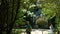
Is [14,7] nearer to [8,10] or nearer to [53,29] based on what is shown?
[8,10]

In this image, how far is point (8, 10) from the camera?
10.3 ft

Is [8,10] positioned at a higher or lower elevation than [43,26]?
higher

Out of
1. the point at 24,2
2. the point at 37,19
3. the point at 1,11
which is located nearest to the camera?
the point at 1,11

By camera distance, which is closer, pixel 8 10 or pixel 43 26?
pixel 8 10

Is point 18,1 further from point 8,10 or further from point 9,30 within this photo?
point 9,30

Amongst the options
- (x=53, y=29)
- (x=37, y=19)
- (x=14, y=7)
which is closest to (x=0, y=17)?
(x=14, y=7)

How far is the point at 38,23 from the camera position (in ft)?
64.2

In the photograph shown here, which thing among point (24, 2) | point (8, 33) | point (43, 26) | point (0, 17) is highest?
point (24, 2)

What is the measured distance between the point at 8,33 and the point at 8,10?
0.40 metres

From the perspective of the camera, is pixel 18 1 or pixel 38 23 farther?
pixel 38 23

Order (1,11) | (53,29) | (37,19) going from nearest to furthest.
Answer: (1,11) < (53,29) < (37,19)

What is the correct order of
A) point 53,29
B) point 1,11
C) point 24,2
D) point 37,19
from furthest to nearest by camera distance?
point 37,19 < point 53,29 < point 24,2 < point 1,11

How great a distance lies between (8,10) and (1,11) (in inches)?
6.5

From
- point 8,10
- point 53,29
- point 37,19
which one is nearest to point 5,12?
point 8,10
